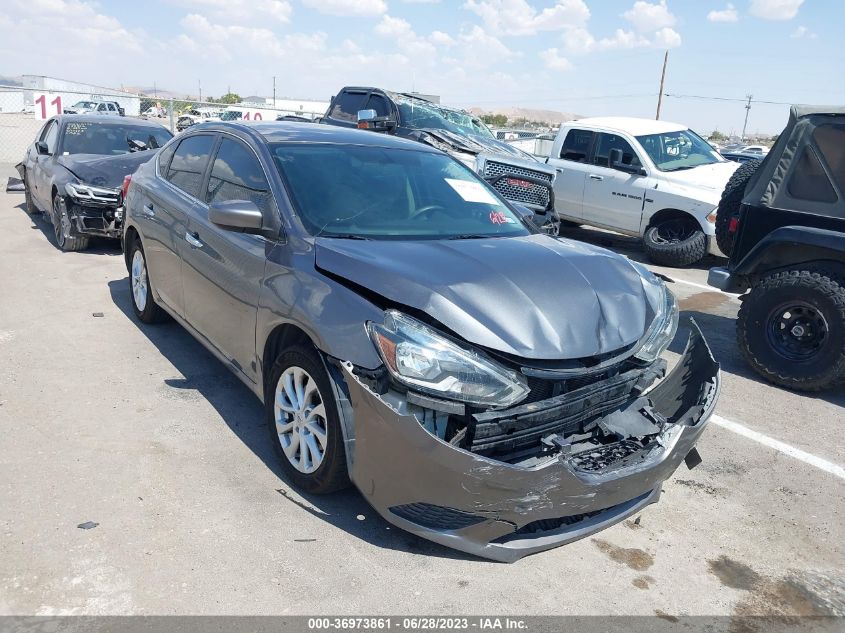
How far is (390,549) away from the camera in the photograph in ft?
10.3

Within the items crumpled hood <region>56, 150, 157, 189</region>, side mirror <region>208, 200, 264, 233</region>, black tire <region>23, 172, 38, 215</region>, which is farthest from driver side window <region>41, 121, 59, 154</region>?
side mirror <region>208, 200, 264, 233</region>

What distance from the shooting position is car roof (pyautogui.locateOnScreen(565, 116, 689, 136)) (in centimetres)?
1054

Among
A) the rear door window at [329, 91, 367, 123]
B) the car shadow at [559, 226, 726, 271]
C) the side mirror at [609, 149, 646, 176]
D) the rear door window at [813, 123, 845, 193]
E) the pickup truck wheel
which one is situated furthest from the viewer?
the rear door window at [329, 91, 367, 123]

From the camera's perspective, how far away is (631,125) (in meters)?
10.8

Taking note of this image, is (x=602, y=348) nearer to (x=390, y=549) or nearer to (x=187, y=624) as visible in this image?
(x=390, y=549)

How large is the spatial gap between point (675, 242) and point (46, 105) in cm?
1479

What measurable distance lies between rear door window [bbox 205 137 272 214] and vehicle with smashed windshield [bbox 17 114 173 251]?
164 inches

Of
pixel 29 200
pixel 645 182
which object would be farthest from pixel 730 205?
pixel 29 200

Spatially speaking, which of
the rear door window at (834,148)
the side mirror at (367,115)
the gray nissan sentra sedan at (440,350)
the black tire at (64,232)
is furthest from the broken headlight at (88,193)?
the rear door window at (834,148)

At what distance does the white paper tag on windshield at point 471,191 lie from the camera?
4.34m

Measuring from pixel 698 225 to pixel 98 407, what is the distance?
25.9 feet

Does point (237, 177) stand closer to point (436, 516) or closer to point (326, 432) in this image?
point (326, 432)

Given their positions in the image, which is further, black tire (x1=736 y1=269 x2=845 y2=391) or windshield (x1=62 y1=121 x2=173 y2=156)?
windshield (x1=62 y1=121 x2=173 y2=156)

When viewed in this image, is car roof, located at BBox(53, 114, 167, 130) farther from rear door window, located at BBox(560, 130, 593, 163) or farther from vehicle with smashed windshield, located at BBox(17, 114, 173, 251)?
rear door window, located at BBox(560, 130, 593, 163)
